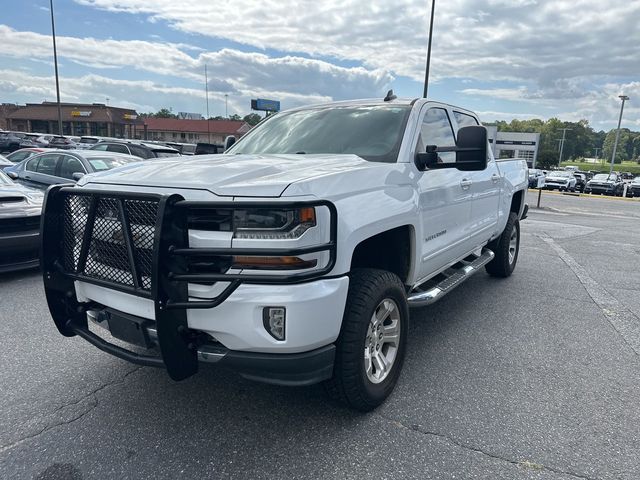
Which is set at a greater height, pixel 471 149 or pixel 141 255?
pixel 471 149

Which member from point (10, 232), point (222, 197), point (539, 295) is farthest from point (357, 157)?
point (10, 232)

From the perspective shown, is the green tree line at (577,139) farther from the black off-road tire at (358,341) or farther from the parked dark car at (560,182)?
the black off-road tire at (358,341)

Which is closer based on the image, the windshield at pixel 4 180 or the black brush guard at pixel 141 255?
the black brush guard at pixel 141 255

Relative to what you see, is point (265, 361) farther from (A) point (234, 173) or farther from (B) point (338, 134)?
(B) point (338, 134)

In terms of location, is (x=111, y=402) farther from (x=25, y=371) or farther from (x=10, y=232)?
(x=10, y=232)

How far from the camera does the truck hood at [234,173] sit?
Answer: 243 cm

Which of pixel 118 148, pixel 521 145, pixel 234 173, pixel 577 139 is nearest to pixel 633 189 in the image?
pixel 118 148

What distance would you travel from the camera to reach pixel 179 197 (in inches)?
91.8

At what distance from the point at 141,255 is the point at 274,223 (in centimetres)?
73

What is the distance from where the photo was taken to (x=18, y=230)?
568 centimetres

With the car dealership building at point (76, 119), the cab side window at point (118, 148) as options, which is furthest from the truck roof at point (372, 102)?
the car dealership building at point (76, 119)

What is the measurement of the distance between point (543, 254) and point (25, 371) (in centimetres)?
795

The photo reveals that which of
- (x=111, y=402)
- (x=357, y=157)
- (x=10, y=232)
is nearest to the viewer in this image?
(x=111, y=402)

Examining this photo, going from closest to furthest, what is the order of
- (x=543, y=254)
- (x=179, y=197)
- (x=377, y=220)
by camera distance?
1. (x=179, y=197)
2. (x=377, y=220)
3. (x=543, y=254)
